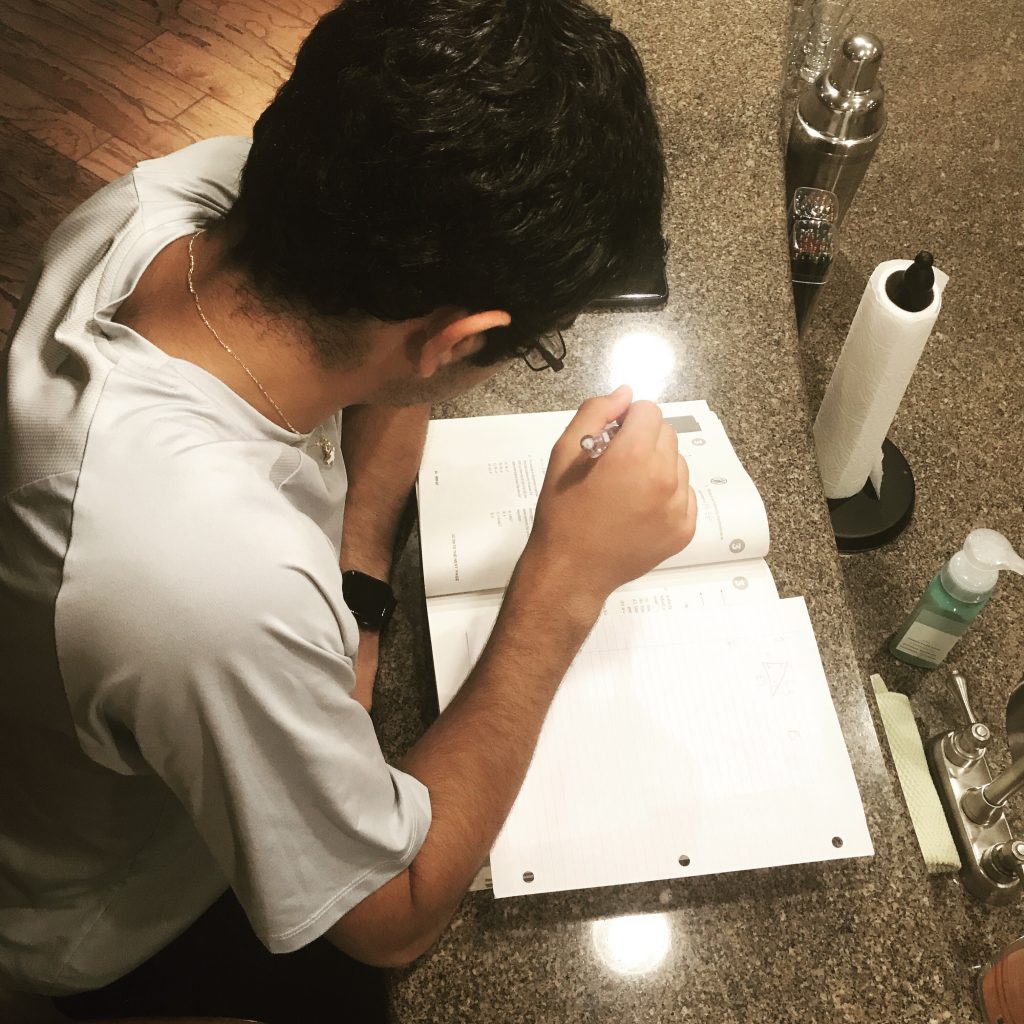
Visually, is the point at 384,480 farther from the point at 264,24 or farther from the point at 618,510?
→ the point at 264,24

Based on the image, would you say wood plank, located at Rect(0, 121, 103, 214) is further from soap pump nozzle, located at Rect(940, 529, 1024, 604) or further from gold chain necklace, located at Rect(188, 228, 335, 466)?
soap pump nozzle, located at Rect(940, 529, 1024, 604)

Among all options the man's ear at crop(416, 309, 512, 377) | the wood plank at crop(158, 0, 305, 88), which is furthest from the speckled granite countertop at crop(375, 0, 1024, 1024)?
the wood plank at crop(158, 0, 305, 88)

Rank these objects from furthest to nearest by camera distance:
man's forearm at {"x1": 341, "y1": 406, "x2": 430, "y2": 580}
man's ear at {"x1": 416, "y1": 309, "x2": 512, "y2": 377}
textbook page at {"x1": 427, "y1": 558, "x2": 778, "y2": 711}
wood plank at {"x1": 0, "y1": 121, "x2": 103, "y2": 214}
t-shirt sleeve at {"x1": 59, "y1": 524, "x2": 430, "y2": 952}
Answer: wood plank at {"x1": 0, "y1": 121, "x2": 103, "y2": 214} < man's forearm at {"x1": 341, "y1": 406, "x2": 430, "y2": 580} < textbook page at {"x1": 427, "y1": 558, "x2": 778, "y2": 711} < man's ear at {"x1": 416, "y1": 309, "x2": 512, "y2": 377} < t-shirt sleeve at {"x1": 59, "y1": 524, "x2": 430, "y2": 952}

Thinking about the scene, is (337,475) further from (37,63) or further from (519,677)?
(37,63)

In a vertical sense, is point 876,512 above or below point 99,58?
above

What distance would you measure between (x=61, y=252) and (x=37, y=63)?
78.7 inches

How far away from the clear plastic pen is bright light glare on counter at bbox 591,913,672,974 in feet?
1.16

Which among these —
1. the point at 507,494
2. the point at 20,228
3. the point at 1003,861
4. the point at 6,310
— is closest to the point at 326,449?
the point at 507,494

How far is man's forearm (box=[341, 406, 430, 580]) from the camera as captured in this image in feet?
2.68

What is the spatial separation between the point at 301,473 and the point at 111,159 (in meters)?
1.73

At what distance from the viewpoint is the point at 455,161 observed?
54 cm

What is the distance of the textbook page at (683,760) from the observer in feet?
2.03

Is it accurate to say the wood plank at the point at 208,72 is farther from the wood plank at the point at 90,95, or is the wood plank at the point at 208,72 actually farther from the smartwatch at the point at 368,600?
the smartwatch at the point at 368,600

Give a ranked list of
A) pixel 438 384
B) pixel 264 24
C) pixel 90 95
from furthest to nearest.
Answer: pixel 264 24 < pixel 90 95 < pixel 438 384
